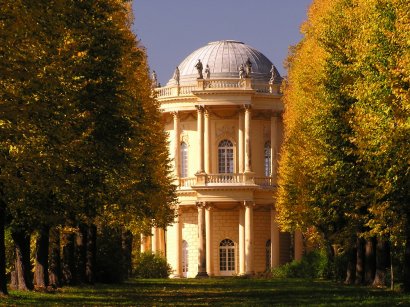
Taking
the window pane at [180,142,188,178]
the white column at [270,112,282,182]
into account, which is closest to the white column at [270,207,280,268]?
the white column at [270,112,282,182]

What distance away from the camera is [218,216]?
310 feet

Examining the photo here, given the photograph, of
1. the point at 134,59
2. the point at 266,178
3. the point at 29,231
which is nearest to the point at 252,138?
the point at 266,178

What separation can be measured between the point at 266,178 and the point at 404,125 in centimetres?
6554

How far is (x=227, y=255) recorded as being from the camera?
311 feet

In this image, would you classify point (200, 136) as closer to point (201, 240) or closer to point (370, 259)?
point (201, 240)

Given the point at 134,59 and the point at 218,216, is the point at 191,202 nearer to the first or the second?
the point at 218,216

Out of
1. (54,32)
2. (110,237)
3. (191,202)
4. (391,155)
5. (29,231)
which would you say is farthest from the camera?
(191,202)

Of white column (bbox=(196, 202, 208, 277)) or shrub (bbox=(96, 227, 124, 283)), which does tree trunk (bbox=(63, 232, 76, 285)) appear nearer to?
shrub (bbox=(96, 227, 124, 283))

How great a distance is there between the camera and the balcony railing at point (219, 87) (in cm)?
9158

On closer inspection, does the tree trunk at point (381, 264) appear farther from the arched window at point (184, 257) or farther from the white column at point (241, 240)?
the arched window at point (184, 257)

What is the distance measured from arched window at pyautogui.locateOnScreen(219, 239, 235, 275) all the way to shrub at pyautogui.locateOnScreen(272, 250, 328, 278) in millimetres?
7290

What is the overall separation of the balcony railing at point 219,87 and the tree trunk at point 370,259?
153 ft

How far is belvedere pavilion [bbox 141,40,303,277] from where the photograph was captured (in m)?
91.2

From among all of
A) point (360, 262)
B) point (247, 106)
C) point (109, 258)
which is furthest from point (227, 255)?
point (360, 262)
